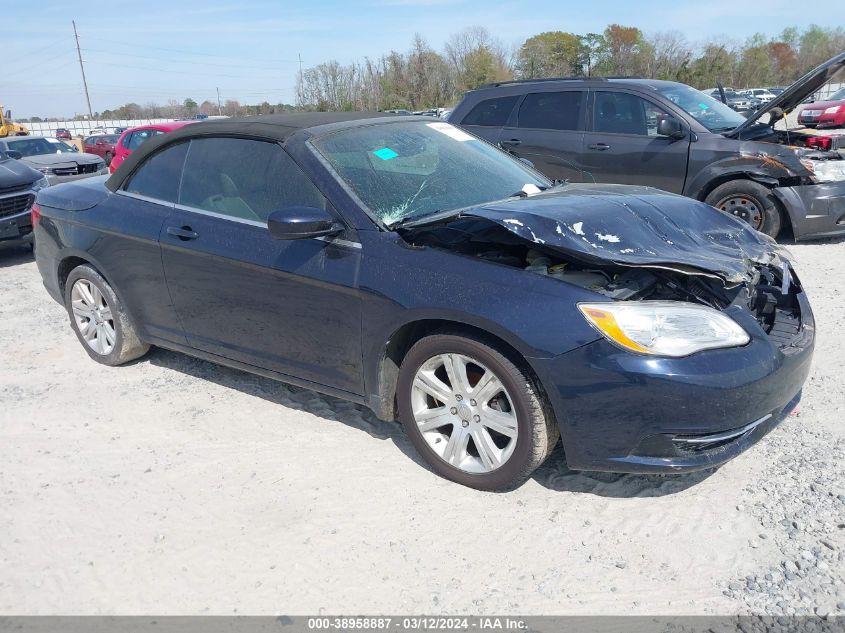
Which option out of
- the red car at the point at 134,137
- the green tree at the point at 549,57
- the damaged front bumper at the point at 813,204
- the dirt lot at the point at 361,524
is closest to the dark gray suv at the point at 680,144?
the damaged front bumper at the point at 813,204

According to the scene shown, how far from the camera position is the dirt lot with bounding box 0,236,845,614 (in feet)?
8.42

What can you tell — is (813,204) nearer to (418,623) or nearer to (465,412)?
(465,412)

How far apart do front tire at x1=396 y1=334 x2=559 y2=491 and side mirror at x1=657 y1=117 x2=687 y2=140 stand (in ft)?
17.9

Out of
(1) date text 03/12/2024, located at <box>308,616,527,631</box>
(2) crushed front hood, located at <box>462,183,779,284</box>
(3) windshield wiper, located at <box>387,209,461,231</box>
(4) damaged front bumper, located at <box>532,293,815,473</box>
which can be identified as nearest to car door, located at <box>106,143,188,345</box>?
(3) windshield wiper, located at <box>387,209,461,231</box>

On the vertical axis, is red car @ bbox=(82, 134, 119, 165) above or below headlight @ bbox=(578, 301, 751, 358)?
below

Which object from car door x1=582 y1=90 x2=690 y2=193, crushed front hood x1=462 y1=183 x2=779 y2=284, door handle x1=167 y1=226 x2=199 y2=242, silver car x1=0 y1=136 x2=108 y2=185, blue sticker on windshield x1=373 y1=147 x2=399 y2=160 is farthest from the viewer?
silver car x1=0 y1=136 x2=108 y2=185

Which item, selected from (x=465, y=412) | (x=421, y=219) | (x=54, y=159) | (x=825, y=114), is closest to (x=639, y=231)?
(x=421, y=219)

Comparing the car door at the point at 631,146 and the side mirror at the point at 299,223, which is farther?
the car door at the point at 631,146

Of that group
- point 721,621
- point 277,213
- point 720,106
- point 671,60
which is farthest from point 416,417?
point 671,60

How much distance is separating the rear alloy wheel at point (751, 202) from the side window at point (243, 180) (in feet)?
17.4

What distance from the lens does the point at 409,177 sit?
3.74 metres

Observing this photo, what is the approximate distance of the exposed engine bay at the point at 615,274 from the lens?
3.01 meters

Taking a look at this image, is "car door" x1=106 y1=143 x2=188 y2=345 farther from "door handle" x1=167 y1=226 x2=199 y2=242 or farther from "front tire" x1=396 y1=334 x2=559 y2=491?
"front tire" x1=396 y1=334 x2=559 y2=491

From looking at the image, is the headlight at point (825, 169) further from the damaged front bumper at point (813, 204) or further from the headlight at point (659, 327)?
the headlight at point (659, 327)
